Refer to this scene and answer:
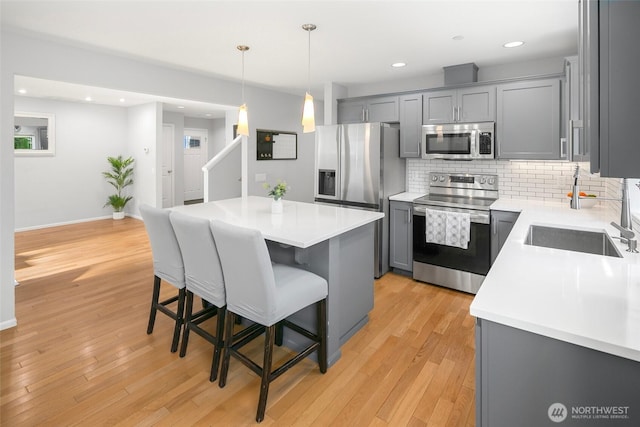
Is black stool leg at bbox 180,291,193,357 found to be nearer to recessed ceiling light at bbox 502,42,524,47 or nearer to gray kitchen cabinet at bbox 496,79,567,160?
gray kitchen cabinet at bbox 496,79,567,160

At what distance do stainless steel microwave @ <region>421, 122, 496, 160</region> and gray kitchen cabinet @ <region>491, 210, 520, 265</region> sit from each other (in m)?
0.72

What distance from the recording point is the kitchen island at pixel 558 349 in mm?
984

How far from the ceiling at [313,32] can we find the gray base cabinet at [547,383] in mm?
2304

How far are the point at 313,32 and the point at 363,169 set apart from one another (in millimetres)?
1599

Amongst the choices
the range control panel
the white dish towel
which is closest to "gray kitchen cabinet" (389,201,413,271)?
the white dish towel

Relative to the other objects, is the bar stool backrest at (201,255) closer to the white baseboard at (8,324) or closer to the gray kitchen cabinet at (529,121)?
the white baseboard at (8,324)

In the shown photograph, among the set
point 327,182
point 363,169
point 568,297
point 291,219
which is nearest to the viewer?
point 568,297

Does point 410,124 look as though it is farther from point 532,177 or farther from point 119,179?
point 119,179

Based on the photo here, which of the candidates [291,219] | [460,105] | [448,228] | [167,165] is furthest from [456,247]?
[167,165]

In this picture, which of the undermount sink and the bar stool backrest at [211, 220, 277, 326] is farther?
the undermount sink

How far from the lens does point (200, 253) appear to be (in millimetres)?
2189

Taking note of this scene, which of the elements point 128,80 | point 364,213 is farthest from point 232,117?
→ point 364,213

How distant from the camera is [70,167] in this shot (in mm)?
6867

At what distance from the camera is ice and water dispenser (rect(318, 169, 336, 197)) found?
4359 millimetres
